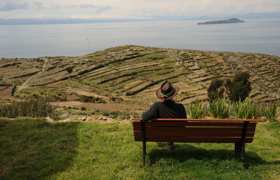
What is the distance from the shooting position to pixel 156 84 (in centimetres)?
7219

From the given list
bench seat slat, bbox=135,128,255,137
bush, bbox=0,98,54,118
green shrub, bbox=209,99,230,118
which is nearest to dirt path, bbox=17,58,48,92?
bush, bbox=0,98,54,118

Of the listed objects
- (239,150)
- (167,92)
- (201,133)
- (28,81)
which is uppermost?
(167,92)

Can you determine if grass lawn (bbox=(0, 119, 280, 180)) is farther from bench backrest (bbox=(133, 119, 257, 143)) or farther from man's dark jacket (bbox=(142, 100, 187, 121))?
man's dark jacket (bbox=(142, 100, 187, 121))

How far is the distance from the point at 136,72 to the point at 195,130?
73945 millimetres

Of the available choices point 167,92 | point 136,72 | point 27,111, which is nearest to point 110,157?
point 167,92

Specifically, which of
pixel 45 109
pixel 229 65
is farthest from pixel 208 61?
Answer: pixel 45 109

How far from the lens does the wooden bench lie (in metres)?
6.27

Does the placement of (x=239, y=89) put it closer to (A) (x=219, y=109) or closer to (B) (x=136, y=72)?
(A) (x=219, y=109)

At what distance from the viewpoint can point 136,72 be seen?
80.2 m

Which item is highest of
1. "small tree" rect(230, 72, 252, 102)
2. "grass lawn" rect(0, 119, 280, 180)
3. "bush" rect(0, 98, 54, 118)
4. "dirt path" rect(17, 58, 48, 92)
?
"grass lawn" rect(0, 119, 280, 180)

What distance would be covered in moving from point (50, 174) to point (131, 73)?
73330 millimetres

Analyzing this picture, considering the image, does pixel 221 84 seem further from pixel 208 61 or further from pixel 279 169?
pixel 279 169

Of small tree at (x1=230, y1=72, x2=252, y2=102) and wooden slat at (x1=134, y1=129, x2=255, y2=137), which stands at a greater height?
wooden slat at (x1=134, y1=129, x2=255, y2=137)

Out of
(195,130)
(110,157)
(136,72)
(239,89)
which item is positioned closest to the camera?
A: (195,130)
